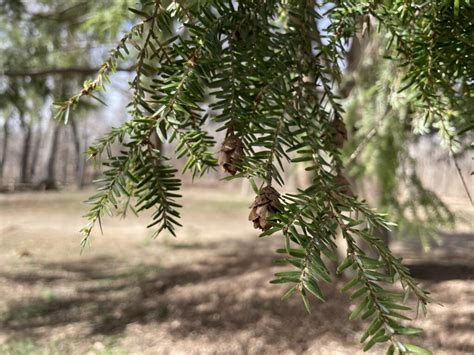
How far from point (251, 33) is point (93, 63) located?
5541mm

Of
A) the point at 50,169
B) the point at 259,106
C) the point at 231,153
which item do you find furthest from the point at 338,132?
the point at 50,169

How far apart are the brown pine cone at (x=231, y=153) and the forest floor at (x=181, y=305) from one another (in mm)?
2624

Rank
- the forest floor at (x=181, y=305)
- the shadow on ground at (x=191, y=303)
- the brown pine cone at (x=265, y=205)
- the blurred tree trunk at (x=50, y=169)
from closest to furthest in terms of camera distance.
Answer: the brown pine cone at (x=265, y=205), the forest floor at (x=181, y=305), the shadow on ground at (x=191, y=303), the blurred tree trunk at (x=50, y=169)

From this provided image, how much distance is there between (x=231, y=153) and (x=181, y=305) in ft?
12.9

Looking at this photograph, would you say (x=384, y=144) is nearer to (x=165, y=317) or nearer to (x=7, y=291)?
(x=165, y=317)

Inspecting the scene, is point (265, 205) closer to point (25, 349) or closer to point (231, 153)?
point (231, 153)

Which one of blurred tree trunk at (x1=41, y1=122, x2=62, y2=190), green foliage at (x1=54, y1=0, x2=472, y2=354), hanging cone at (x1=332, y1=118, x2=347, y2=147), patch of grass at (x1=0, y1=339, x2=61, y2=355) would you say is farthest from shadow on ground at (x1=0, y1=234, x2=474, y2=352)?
blurred tree trunk at (x1=41, y1=122, x2=62, y2=190)

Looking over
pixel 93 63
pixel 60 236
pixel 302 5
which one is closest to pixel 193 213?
pixel 60 236

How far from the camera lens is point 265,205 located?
1.86 feet

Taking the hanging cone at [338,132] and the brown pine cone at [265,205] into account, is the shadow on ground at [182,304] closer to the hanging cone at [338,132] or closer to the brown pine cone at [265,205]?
the hanging cone at [338,132]

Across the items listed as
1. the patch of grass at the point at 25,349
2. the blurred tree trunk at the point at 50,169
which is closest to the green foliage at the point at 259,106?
the patch of grass at the point at 25,349

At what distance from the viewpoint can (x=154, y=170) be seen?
2.18 ft

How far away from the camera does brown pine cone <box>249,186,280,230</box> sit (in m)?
0.56

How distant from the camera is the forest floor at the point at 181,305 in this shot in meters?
3.34
